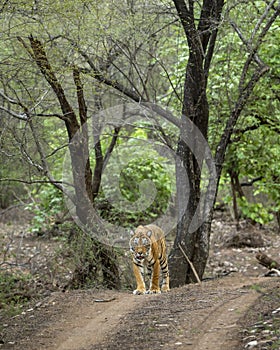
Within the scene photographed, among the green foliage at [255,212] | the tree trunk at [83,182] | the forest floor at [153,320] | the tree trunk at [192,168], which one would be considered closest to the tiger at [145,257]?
the forest floor at [153,320]

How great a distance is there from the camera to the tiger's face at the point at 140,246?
1150 centimetres

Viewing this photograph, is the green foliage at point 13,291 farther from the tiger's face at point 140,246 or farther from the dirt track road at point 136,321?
the tiger's face at point 140,246

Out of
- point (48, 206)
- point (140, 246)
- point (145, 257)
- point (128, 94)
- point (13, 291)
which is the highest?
point (128, 94)

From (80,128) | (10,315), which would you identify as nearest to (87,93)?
(80,128)

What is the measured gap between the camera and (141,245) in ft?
37.8

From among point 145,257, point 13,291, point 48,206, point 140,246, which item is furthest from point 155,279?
point 48,206

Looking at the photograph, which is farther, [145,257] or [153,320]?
[145,257]

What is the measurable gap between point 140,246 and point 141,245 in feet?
0.10

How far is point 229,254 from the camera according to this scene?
20.3 meters

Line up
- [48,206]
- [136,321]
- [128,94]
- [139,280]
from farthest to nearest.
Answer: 1. [48,206]
2. [128,94]
3. [139,280]
4. [136,321]

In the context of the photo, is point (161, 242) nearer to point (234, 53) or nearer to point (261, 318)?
point (261, 318)

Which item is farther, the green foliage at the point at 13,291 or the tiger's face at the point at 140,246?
the tiger's face at the point at 140,246

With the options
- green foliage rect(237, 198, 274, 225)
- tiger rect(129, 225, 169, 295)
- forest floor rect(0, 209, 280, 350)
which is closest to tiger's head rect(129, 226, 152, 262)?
tiger rect(129, 225, 169, 295)

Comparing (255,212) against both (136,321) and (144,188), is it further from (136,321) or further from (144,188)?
(136,321)
